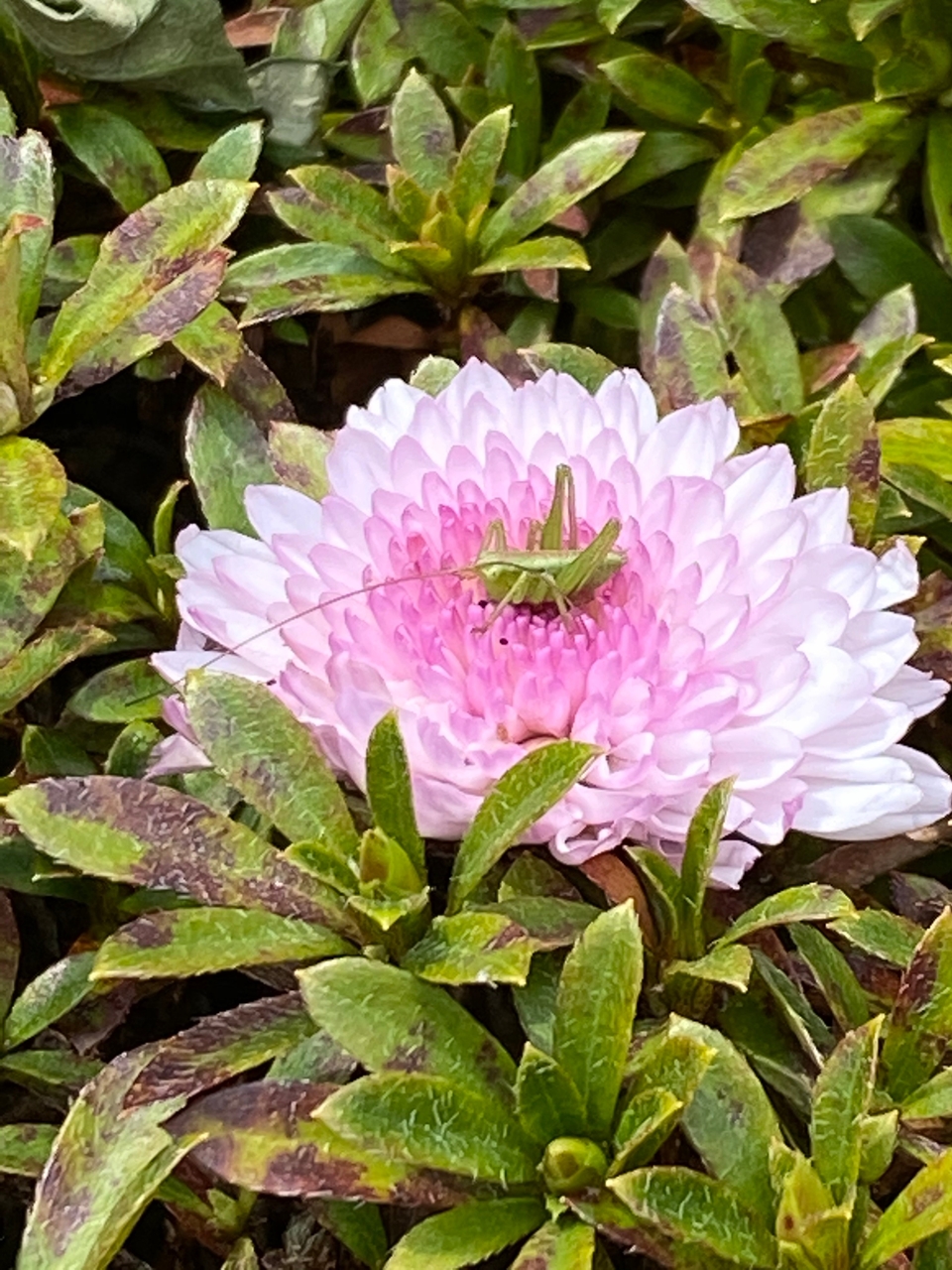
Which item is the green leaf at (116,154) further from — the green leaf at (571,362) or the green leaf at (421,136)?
the green leaf at (571,362)

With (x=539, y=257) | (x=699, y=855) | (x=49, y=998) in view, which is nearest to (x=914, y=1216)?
(x=699, y=855)

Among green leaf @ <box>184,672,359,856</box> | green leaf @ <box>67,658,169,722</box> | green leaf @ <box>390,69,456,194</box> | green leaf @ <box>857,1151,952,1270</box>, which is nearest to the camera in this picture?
green leaf @ <box>857,1151,952,1270</box>

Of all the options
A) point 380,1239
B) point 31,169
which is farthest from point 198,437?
point 380,1239

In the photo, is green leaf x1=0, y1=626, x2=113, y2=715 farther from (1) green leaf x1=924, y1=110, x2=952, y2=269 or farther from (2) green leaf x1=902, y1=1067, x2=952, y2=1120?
(1) green leaf x1=924, y1=110, x2=952, y2=269

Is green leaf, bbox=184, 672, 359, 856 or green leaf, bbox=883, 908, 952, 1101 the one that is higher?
green leaf, bbox=184, 672, 359, 856

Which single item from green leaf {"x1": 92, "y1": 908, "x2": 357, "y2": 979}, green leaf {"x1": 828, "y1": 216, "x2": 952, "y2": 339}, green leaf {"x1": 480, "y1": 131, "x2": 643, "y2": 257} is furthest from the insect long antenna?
green leaf {"x1": 828, "y1": 216, "x2": 952, "y2": 339}

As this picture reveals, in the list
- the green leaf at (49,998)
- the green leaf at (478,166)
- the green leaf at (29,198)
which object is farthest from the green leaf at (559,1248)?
the green leaf at (478,166)

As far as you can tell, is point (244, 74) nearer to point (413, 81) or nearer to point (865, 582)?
point (413, 81)

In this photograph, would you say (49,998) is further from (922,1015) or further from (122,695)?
(922,1015)
